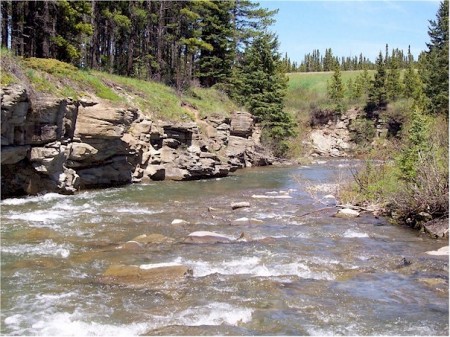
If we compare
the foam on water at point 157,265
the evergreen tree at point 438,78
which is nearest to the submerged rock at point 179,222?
the foam on water at point 157,265

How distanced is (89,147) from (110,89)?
7.00 metres

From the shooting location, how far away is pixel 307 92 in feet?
262

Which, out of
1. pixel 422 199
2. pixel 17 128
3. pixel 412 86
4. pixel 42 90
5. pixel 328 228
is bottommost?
pixel 328 228

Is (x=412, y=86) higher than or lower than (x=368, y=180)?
higher

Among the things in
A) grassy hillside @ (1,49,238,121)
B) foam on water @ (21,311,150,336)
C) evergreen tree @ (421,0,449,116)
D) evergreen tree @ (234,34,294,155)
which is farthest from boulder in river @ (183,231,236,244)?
evergreen tree @ (421,0,449,116)

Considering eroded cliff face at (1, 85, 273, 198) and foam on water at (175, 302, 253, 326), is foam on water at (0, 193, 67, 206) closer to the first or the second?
eroded cliff face at (1, 85, 273, 198)

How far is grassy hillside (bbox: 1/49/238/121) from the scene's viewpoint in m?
20.8

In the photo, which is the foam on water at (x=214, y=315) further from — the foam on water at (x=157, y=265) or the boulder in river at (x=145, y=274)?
the foam on water at (x=157, y=265)

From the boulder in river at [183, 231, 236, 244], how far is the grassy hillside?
31.7 ft

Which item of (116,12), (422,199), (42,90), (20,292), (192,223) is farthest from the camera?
(116,12)

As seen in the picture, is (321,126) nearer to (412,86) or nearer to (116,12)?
(412,86)

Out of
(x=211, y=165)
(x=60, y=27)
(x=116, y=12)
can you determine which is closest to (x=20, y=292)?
(x=211, y=165)

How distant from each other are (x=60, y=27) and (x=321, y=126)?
43.3m

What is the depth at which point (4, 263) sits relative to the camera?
11086mm
